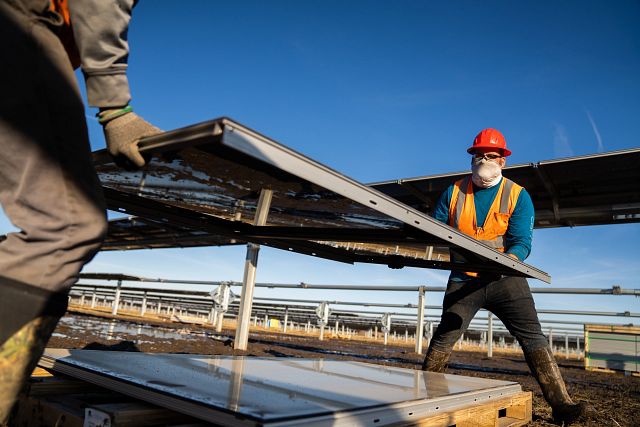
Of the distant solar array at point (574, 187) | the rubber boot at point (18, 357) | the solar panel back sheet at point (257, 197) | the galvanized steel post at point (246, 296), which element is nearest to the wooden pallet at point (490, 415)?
the solar panel back sheet at point (257, 197)

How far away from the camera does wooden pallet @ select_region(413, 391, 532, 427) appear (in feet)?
5.58

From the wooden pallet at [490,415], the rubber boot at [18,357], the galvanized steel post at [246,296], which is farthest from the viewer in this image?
the galvanized steel post at [246,296]

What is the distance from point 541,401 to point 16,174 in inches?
147

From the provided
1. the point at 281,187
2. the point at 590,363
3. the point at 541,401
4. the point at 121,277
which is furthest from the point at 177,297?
the point at 281,187

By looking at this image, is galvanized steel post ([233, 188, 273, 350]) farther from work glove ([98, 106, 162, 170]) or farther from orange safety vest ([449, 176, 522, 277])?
work glove ([98, 106, 162, 170])

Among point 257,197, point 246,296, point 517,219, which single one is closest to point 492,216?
point 517,219

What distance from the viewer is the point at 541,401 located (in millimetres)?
3578

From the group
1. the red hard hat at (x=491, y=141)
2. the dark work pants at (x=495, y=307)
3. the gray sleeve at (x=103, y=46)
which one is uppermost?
the red hard hat at (x=491, y=141)

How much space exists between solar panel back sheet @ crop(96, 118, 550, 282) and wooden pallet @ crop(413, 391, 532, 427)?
623 millimetres

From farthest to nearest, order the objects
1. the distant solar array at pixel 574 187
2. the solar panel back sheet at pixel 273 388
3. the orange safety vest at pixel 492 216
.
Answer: the distant solar array at pixel 574 187 → the orange safety vest at pixel 492 216 → the solar panel back sheet at pixel 273 388

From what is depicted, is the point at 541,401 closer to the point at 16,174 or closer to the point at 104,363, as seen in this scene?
the point at 104,363

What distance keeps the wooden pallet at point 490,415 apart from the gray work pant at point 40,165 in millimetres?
1143

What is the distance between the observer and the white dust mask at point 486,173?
9.45 ft

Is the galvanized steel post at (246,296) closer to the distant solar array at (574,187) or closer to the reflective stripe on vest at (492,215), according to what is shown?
the distant solar array at (574,187)
